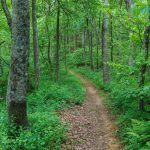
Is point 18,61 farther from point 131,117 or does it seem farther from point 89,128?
point 131,117

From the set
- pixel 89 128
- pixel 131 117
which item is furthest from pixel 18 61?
pixel 131 117

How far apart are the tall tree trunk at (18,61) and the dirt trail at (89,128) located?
73.5 inches

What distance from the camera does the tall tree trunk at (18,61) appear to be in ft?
26.0

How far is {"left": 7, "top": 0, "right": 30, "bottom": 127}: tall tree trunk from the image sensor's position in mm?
7938

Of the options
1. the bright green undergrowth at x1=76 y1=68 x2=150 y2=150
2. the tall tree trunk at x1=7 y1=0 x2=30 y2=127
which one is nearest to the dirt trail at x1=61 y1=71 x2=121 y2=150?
the bright green undergrowth at x1=76 y1=68 x2=150 y2=150

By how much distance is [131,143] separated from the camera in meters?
8.91

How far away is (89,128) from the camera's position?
37.9ft

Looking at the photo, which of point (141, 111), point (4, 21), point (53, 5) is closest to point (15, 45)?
point (141, 111)

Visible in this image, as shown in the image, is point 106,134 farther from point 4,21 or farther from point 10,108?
point 4,21

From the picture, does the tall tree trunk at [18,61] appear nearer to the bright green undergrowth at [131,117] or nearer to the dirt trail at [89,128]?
the dirt trail at [89,128]

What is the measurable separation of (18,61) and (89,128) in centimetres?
478

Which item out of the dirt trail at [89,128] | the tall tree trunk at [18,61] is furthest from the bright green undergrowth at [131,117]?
the tall tree trunk at [18,61]

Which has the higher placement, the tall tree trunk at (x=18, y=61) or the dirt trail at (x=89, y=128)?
the tall tree trunk at (x=18, y=61)

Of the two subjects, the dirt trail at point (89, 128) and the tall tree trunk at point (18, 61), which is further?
the dirt trail at point (89, 128)
